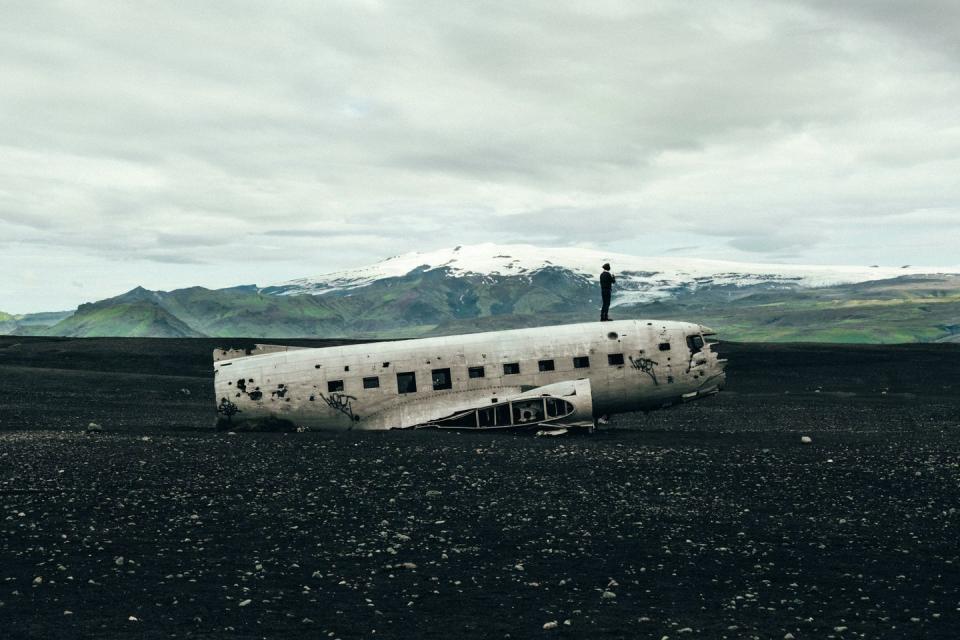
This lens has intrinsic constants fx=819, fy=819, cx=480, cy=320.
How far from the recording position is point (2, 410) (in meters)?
46.5

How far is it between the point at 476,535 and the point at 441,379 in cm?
1782

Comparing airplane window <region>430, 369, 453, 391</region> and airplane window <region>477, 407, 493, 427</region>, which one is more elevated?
airplane window <region>430, 369, 453, 391</region>

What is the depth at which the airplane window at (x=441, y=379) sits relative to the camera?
35750 millimetres

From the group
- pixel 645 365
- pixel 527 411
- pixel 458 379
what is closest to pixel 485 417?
pixel 527 411

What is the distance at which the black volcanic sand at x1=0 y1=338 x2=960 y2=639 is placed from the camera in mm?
13117

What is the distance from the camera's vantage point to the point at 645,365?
35969 millimetres

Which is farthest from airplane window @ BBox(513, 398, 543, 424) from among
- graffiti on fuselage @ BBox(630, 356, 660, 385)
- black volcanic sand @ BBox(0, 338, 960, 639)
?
graffiti on fuselage @ BBox(630, 356, 660, 385)

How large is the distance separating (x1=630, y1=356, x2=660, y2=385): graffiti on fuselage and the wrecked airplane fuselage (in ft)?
0.14

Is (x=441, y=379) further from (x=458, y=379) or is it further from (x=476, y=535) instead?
(x=476, y=535)

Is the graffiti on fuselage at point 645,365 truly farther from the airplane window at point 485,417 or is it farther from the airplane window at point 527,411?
the airplane window at point 485,417

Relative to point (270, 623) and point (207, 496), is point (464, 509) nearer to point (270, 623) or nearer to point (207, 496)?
point (207, 496)

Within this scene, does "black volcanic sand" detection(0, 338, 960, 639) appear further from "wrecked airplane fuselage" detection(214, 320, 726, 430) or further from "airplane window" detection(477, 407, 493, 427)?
"wrecked airplane fuselage" detection(214, 320, 726, 430)

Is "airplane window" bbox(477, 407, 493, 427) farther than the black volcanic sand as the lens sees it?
Yes

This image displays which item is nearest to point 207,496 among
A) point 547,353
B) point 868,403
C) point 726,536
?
point 726,536
